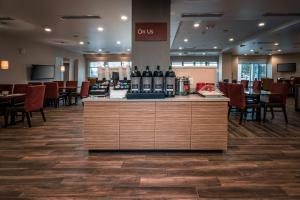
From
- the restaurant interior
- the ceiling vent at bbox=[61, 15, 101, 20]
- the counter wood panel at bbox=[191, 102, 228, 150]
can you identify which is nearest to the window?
the restaurant interior

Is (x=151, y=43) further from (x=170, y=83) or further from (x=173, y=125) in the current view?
(x=173, y=125)

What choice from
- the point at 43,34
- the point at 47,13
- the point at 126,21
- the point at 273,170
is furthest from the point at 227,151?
the point at 43,34

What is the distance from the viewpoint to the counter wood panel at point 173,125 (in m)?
3.93

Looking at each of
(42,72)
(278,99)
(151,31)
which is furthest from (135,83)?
(42,72)

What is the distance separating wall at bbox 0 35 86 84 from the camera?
366 inches

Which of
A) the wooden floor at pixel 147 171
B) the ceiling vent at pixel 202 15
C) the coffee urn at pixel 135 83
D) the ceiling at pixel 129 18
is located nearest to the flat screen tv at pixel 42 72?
the ceiling at pixel 129 18

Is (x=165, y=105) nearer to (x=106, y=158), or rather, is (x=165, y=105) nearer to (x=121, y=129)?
(x=121, y=129)

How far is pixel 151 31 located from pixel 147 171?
7.85 ft

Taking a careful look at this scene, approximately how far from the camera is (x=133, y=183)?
2936 millimetres

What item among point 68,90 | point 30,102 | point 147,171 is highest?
point 68,90

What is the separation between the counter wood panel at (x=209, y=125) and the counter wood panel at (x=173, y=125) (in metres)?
0.09

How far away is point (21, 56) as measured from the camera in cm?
1034

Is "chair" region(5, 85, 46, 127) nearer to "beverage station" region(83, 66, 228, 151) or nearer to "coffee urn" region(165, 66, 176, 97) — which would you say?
"beverage station" region(83, 66, 228, 151)

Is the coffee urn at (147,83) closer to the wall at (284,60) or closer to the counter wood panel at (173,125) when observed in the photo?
the counter wood panel at (173,125)
